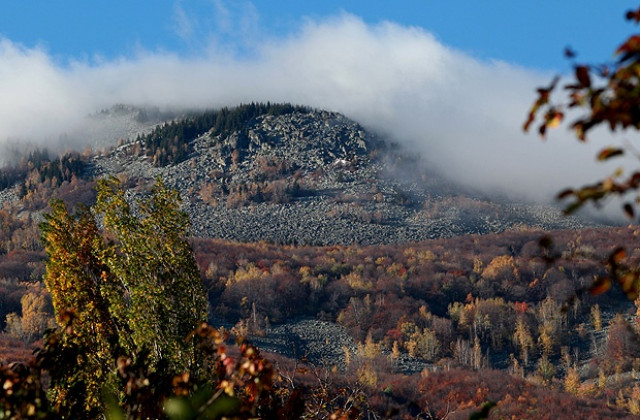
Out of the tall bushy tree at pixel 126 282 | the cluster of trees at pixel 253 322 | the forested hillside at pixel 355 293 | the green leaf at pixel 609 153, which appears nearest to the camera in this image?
the green leaf at pixel 609 153

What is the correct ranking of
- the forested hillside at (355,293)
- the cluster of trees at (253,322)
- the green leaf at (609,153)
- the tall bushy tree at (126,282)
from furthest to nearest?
the forested hillside at (355,293) < the tall bushy tree at (126,282) < the cluster of trees at (253,322) < the green leaf at (609,153)

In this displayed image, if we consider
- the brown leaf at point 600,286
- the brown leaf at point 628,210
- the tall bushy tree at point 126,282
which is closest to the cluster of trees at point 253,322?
the tall bushy tree at point 126,282

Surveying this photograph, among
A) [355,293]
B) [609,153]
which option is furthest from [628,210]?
[355,293]

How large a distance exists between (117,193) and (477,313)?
98456 millimetres

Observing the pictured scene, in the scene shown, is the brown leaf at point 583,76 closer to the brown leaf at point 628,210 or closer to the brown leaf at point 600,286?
the brown leaf at point 628,210

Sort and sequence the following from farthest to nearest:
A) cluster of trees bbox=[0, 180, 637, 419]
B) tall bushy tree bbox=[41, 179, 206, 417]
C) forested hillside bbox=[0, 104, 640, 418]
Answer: forested hillside bbox=[0, 104, 640, 418] → tall bushy tree bbox=[41, 179, 206, 417] → cluster of trees bbox=[0, 180, 637, 419]

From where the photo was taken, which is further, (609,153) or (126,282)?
(126,282)

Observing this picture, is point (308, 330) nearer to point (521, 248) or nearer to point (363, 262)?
point (363, 262)

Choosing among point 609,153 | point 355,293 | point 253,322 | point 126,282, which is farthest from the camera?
point 355,293

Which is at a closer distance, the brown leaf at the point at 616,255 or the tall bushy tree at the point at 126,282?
the brown leaf at the point at 616,255

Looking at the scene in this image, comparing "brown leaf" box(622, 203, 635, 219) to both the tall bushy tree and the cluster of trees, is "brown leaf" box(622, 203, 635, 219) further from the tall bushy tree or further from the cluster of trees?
the tall bushy tree

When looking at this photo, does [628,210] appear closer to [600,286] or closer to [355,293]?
[600,286]

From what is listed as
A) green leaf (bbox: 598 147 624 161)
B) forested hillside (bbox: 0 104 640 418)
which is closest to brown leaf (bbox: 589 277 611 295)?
forested hillside (bbox: 0 104 640 418)

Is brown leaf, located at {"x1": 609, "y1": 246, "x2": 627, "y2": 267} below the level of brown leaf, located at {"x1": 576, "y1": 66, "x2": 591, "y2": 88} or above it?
below
